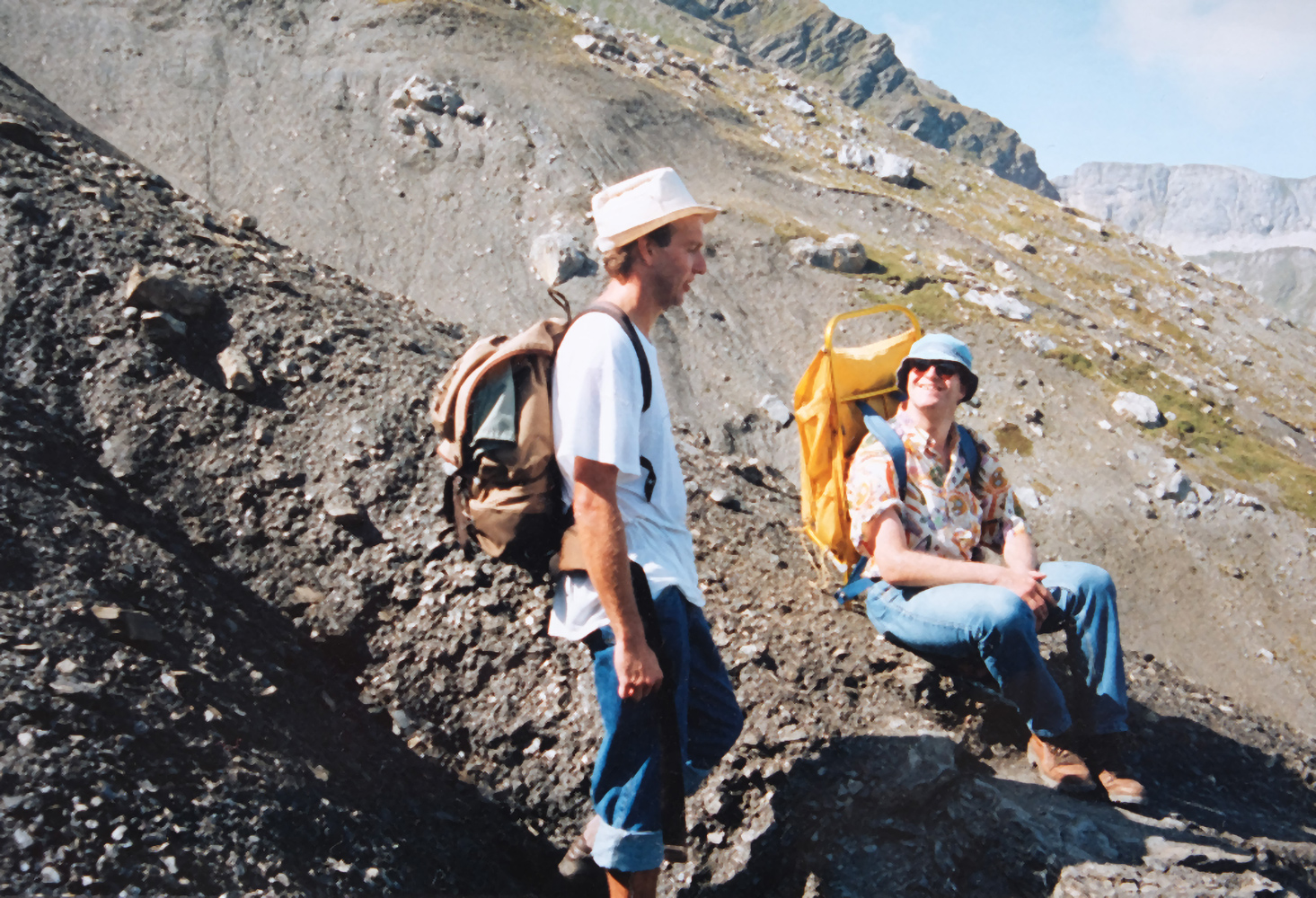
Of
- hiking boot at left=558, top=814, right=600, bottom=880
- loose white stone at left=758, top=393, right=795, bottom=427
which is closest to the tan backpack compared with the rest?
hiking boot at left=558, top=814, right=600, bottom=880

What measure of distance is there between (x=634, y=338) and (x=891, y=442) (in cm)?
215

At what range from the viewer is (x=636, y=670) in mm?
2986

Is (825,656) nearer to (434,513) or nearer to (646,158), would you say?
(434,513)

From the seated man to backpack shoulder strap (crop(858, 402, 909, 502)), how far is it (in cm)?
3

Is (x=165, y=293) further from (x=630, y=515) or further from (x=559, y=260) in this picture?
(x=559, y=260)

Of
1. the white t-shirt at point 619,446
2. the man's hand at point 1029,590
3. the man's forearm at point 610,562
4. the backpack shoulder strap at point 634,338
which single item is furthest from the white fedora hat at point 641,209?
the man's hand at point 1029,590

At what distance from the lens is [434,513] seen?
640 centimetres

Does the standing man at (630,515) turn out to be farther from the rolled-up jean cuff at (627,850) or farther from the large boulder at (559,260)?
the large boulder at (559,260)

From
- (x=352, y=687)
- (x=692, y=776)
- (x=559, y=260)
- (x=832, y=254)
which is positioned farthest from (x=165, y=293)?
(x=832, y=254)

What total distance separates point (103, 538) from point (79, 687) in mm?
1619

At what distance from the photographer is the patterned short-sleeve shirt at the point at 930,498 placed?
15.0ft

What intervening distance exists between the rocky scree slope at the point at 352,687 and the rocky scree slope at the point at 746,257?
504 centimetres

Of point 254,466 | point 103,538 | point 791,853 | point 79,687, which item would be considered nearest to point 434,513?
point 254,466

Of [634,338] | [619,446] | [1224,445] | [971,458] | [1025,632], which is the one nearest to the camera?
[619,446]
